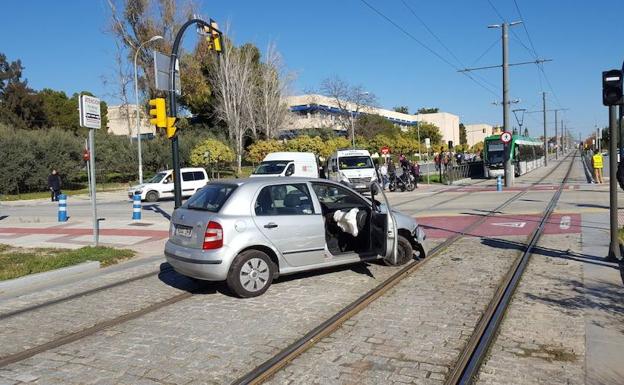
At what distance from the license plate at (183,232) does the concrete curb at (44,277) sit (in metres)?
2.90

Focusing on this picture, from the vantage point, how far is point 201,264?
6.71m

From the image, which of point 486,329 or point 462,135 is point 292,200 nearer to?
point 486,329

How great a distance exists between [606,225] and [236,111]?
44.5 metres

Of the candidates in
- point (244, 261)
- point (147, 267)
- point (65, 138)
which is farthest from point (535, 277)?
point (65, 138)

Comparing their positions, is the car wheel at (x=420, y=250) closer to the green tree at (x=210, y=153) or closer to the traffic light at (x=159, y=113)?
the traffic light at (x=159, y=113)

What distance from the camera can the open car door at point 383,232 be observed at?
24.5ft

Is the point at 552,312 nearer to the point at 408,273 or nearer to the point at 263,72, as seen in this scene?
the point at 408,273

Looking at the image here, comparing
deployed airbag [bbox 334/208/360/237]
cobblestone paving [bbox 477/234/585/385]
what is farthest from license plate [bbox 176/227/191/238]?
cobblestone paving [bbox 477/234/585/385]

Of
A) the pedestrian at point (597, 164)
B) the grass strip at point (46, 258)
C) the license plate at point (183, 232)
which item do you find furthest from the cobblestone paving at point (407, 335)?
the pedestrian at point (597, 164)

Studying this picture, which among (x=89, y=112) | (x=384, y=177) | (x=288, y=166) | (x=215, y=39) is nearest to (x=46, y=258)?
(x=89, y=112)

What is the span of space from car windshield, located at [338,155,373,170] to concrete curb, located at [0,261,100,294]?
744 inches

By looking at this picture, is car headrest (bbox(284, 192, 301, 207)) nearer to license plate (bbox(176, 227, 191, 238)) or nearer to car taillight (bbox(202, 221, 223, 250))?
car taillight (bbox(202, 221, 223, 250))

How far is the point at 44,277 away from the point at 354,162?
2032 cm

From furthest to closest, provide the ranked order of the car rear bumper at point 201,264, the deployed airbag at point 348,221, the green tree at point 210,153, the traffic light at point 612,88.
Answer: the green tree at point 210,153, the traffic light at point 612,88, the deployed airbag at point 348,221, the car rear bumper at point 201,264
